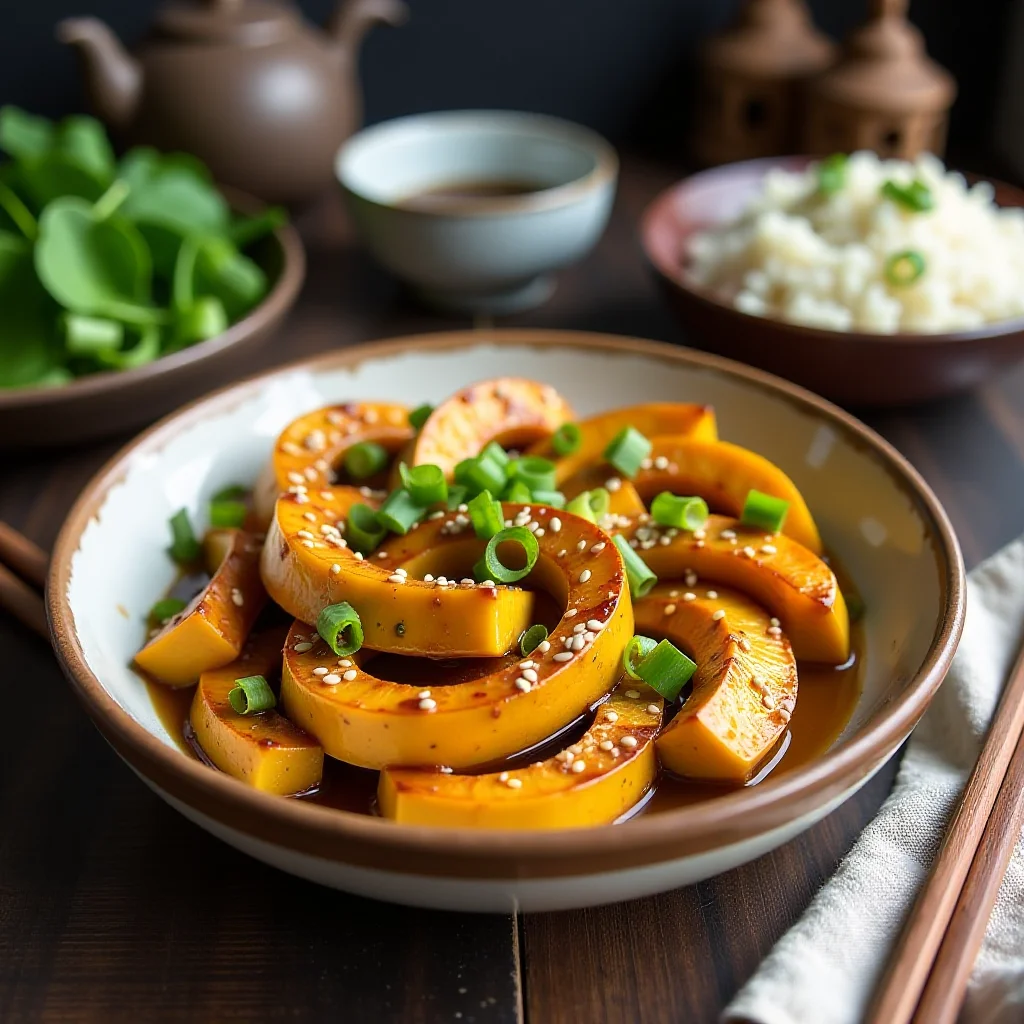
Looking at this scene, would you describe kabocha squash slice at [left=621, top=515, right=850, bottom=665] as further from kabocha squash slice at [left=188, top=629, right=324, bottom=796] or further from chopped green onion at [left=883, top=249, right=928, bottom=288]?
chopped green onion at [left=883, top=249, right=928, bottom=288]

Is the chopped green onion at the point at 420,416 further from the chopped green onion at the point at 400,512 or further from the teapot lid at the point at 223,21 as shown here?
the teapot lid at the point at 223,21

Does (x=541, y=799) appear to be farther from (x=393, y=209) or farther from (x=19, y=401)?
(x=393, y=209)

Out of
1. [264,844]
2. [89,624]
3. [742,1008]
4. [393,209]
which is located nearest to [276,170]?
[393,209]

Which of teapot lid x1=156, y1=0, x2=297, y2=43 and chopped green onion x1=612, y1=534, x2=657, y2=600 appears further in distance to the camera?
teapot lid x1=156, y1=0, x2=297, y2=43

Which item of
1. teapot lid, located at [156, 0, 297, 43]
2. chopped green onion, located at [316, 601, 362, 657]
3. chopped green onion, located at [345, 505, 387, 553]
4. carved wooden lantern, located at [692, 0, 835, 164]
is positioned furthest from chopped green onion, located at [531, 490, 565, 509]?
carved wooden lantern, located at [692, 0, 835, 164]

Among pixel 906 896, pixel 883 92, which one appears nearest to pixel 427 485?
pixel 906 896
